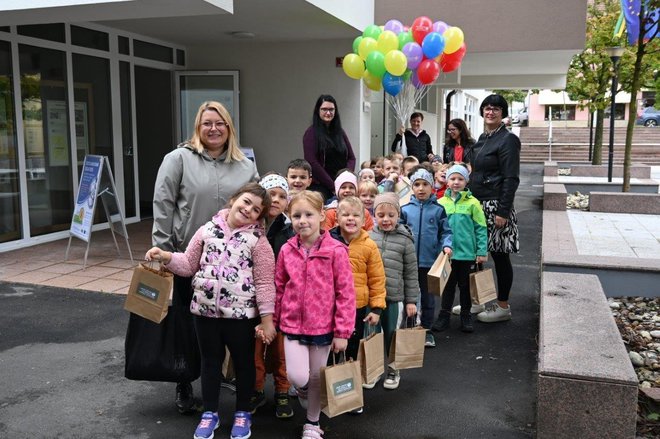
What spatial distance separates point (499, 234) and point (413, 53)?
399 centimetres

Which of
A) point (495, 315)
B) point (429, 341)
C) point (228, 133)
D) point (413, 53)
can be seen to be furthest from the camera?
point (413, 53)

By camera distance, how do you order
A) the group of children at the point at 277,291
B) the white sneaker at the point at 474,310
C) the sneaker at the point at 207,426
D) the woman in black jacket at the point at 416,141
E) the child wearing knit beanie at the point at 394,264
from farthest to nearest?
the woman in black jacket at the point at 416,141
the white sneaker at the point at 474,310
the child wearing knit beanie at the point at 394,264
the sneaker at the point at 207,426
the group of children at the point at 277,291

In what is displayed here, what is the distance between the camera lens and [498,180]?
512 cm

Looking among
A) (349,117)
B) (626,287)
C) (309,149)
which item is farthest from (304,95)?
(626,287)

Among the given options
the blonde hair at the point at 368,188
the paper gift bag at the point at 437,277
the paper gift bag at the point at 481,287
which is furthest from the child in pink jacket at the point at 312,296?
the paper gift bag at the point at 481,287

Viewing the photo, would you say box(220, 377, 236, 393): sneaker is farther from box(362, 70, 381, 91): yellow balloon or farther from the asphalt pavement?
box(362, 70, 381, 91): yellow balloon

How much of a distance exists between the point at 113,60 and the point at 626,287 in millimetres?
7555

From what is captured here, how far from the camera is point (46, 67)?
823cm

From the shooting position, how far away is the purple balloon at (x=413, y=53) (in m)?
8.37

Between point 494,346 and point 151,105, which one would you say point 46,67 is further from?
point 494,346

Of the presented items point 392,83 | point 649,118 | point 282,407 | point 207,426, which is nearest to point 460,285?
point 282,407

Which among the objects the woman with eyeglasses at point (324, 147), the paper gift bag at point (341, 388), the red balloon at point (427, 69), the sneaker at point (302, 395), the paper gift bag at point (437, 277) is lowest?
the sneaker at point (302, 395)

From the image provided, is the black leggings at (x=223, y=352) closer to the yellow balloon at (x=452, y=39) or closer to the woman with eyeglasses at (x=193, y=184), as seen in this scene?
the woman with eyeglasses at (x=193, y=184)

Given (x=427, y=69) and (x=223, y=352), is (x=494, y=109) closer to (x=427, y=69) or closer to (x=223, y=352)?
(x=223, y=352)
